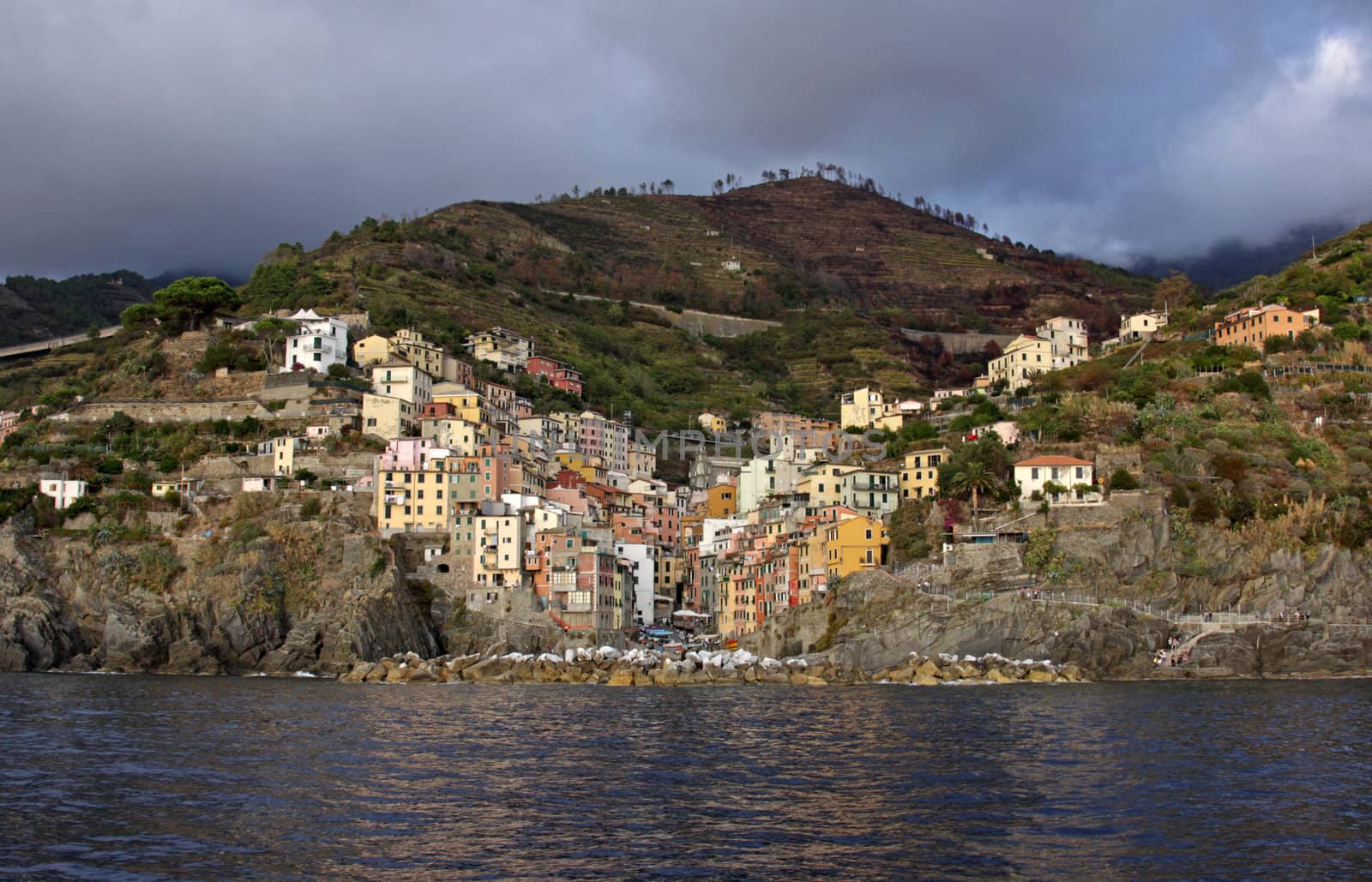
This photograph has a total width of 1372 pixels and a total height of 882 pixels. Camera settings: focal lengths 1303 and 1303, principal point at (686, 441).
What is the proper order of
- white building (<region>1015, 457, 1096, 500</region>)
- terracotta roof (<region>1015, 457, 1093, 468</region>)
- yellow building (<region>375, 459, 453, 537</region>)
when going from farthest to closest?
1. yellow building (<region>375, 459, 453, 537</region>)
2. terracotta roof (<region>1015, 457, 1093, 468</region>)
3. white building (<region>1015, 457, 1096, 500</region>)

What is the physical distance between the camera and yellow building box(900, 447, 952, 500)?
73.8 metres

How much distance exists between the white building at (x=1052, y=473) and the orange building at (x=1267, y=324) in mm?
26522

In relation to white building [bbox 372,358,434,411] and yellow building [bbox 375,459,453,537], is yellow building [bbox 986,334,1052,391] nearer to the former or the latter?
white building [bbox 372,358,434,411]

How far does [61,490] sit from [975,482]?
4887 cm

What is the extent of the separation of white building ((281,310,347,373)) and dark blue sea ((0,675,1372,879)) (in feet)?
139

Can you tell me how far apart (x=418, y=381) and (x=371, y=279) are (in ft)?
129

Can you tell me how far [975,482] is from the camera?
66750 mm

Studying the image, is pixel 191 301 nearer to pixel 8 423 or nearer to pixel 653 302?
pixel 8 423

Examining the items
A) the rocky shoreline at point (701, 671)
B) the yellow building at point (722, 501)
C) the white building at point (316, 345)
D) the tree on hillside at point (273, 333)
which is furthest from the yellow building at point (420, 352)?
Result: the rocky shoreline at point (701, 671)

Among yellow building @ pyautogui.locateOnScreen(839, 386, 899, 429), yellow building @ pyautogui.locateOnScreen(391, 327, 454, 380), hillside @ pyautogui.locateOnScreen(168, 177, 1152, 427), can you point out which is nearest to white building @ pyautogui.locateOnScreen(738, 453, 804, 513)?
yellow building @ pyautogui.locateOnScreen(839, 386, 899, 429)

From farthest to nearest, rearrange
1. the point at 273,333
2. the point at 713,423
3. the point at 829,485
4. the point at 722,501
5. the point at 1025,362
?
the point at 713,423 → the point at 1025,362 → the point at 273,333 → the point at 722,501 → the point at 829,485

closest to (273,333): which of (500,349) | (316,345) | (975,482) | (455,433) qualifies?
(316,345)

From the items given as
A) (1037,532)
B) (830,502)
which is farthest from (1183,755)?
(830,502)

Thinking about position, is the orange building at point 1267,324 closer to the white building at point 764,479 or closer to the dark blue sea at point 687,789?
the white building at point 764,479
